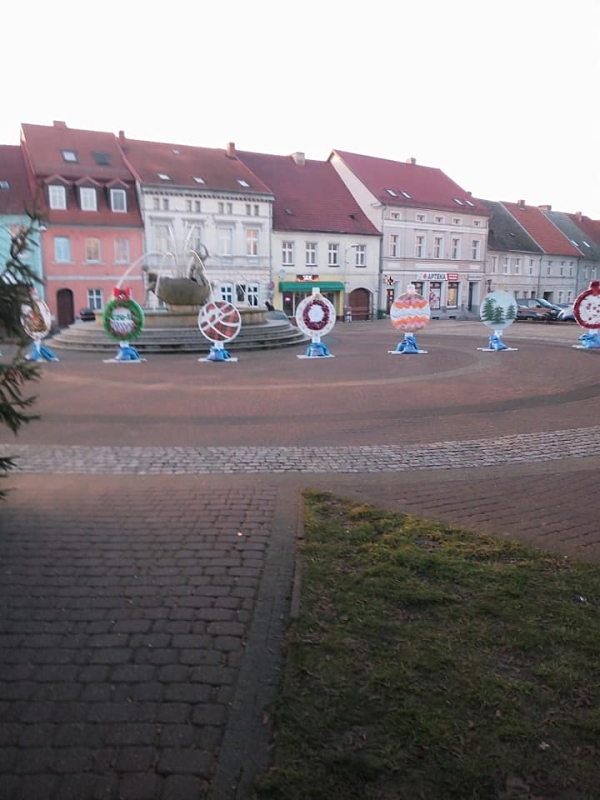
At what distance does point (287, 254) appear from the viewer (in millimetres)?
46594

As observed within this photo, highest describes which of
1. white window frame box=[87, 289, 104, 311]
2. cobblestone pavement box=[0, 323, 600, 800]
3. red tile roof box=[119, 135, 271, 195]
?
red tile roof box=[119, 135, 271, 195]

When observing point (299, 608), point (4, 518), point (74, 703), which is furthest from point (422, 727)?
point (4, 518)

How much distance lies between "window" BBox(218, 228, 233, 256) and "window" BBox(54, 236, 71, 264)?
980 cm

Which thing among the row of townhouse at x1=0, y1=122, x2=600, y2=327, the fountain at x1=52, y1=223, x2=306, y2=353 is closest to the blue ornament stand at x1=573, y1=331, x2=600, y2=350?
the fountain at x1=52, y1=223, x2=306, y2=353

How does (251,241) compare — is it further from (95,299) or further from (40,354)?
(40,354)

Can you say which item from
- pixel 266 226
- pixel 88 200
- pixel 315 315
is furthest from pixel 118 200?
pixel 315 315

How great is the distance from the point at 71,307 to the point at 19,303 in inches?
1504

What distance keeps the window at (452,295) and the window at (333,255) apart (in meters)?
12.3

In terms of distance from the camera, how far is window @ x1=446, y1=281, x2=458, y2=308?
56.0 m

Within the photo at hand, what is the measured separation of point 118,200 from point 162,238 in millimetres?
3527

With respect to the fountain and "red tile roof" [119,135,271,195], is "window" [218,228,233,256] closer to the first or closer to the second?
"red tile roof" [119,135,271,195]

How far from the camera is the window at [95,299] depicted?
40775 millimetres

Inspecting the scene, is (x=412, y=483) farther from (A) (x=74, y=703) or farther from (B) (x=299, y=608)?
(A) (x=74, y=703)

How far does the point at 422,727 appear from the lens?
295cm
